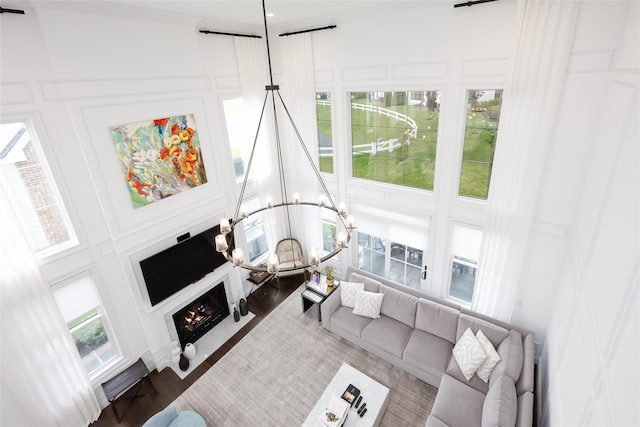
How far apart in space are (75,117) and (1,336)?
2744 mm

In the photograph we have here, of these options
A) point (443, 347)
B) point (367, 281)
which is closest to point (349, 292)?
point (367, 281)

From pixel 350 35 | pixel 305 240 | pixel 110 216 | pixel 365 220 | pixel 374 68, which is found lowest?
pixel 305 240

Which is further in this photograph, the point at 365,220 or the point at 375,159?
the point at 365,220

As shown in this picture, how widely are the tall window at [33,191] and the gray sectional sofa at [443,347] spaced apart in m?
4.31

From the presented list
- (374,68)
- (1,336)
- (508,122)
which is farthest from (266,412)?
(374,68)

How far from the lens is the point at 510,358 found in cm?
433

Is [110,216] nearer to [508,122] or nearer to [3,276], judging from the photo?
[3,276]

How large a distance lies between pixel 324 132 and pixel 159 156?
127 inches

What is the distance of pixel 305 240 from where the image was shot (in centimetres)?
778

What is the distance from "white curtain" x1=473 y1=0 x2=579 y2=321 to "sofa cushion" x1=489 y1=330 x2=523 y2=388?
623mm

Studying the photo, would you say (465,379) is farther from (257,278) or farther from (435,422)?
(257,278)

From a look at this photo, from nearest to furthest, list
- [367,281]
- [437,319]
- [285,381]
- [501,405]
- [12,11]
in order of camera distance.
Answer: [12,11]
[501,405]
[285,381]
[437,319]
[367,281]

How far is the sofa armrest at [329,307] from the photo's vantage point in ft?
19.4

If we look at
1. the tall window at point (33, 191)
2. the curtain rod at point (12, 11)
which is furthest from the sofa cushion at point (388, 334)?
the curtain rod at point (12, 11)
